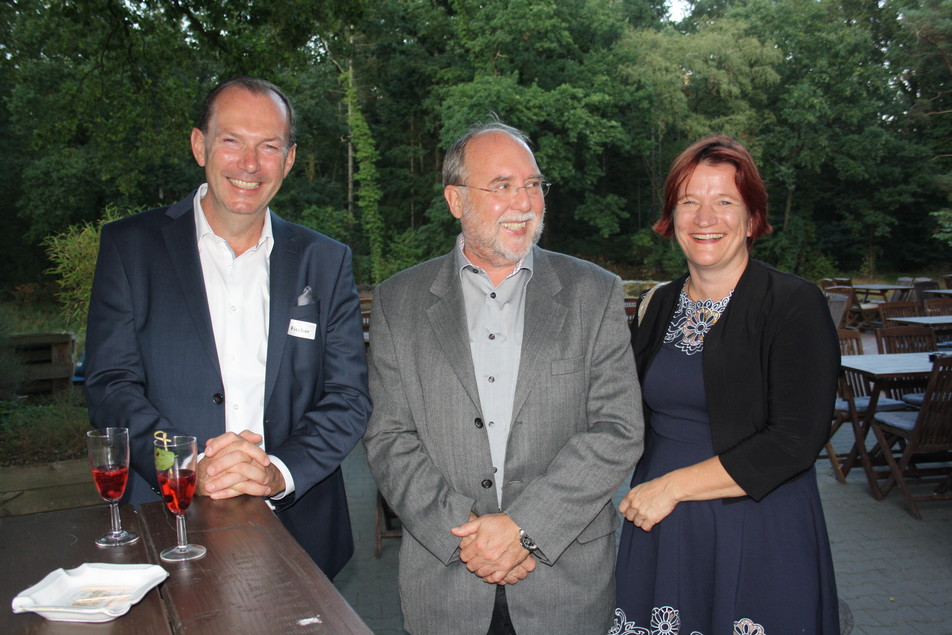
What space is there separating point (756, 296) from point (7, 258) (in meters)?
29.6

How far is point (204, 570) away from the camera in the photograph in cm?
138

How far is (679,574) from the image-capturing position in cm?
208

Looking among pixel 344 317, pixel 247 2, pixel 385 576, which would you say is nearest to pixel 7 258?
pixel 247 2

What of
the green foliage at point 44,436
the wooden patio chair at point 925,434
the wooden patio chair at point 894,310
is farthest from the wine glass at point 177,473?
the wooden patio chair at point 894,310

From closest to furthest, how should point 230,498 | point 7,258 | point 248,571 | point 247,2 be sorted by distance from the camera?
1. point 248,571
2. point 230,498
3. point 247,2
4. point 7,258

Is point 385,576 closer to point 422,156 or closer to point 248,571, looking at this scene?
point 248,571

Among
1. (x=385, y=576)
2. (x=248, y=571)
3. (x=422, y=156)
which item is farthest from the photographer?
(x=422, y=156)

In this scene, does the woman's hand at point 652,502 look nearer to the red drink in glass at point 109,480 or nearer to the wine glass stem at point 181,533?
the wine glass stem at point 181,533

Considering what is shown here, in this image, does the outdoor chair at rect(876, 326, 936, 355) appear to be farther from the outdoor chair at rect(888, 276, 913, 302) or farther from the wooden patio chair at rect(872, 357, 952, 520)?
the outdoor chair at rect(888, 276, 913, 302)

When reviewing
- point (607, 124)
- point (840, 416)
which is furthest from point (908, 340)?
point (607, 124)

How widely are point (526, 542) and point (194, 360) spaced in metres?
1.00

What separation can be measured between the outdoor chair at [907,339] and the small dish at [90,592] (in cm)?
659

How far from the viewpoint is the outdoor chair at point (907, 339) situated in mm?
6508

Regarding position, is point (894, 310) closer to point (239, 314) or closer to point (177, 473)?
point (239, 314)
